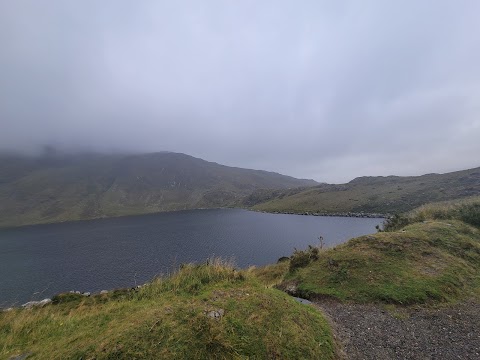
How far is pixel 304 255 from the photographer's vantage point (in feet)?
56.5

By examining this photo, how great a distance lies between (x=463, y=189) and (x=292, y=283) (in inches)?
3761

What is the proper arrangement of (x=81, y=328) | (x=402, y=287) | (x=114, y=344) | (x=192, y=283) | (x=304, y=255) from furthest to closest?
(x=304, y=255)
(x=402, y=287)
(x=192, y=283)
(x=81, y=328)
(x=114, y=344)

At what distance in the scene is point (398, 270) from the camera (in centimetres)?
1368

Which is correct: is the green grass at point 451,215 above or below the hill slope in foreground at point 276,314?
above

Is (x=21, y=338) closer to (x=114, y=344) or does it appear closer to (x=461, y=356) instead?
(x=114, y=344)

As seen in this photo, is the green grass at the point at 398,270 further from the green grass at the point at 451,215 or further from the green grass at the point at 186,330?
the green grass at the point at 451,215

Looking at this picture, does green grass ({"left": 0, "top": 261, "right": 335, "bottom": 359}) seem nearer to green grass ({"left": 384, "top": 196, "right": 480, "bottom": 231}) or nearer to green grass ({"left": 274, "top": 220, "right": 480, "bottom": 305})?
green grass ({"left": 274, "top": 220, "right": 480, "bottom": 305})

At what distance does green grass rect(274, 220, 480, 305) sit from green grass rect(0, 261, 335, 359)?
12.2 feet

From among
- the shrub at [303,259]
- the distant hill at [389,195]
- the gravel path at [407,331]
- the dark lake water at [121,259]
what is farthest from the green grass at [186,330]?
the distant hill at [389,195]

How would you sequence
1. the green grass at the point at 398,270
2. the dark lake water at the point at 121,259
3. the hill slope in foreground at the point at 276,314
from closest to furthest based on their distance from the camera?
the hill slope in foreground at the point at 276,314
the green grass at the point at 398,270
the dark lake water at the point at 121,259

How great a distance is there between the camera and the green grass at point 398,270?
474 inches

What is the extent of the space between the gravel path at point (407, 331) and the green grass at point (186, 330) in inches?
39.8

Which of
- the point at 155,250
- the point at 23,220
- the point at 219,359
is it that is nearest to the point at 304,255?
the point at 219,359

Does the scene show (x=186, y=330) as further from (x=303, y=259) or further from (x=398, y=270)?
(x=398, y=270)
